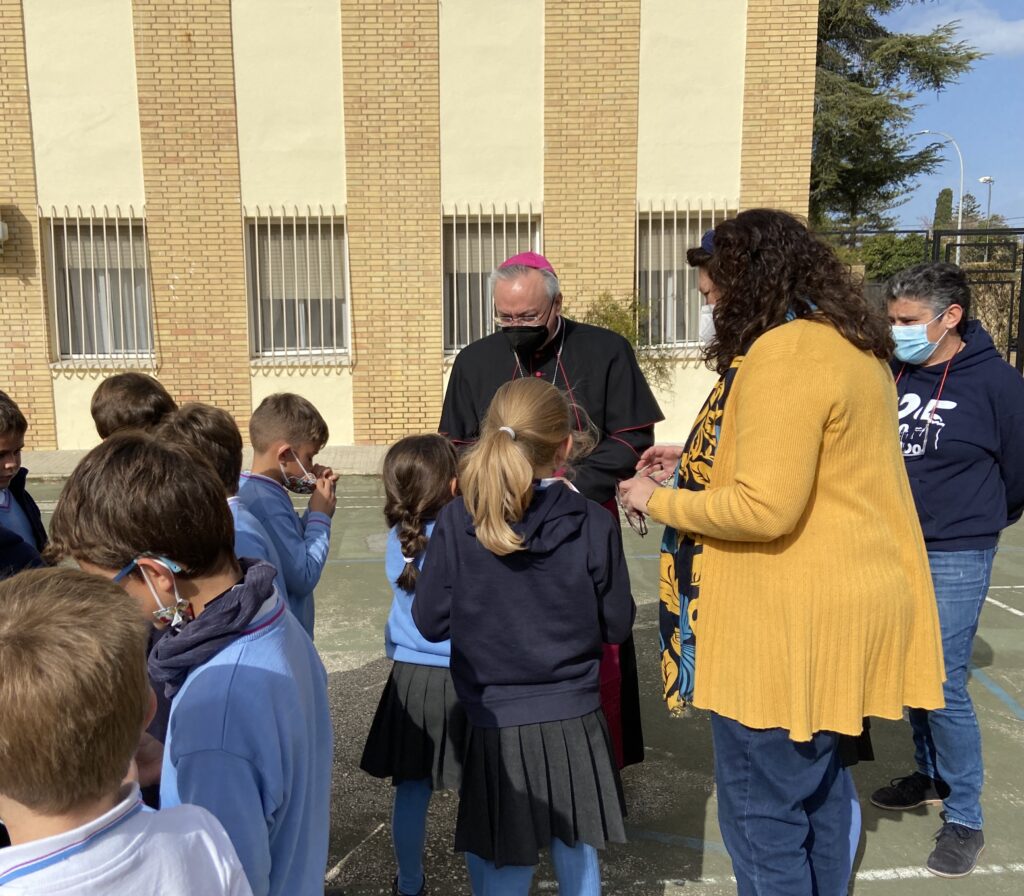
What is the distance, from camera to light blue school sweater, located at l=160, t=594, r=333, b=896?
4.92 ft

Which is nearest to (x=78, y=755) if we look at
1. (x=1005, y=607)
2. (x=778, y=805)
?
(x=778, y=805)

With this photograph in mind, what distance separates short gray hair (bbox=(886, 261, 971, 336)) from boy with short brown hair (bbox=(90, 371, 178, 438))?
2.76 metres

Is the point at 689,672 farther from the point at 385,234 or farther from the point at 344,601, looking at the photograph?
the point at 385,234

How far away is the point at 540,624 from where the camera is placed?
7.79 feet

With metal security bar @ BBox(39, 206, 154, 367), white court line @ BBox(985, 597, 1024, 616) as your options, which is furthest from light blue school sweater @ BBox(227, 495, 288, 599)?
metal security bar @ BBox(39, 206, 154, 367)

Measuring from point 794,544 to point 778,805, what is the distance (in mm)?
686

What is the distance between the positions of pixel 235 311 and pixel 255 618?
10841 millimetres

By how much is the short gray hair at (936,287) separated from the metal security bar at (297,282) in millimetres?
9463

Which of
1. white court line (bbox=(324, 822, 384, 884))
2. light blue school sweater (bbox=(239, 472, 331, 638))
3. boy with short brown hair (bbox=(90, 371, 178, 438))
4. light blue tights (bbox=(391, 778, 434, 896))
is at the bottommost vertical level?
white court line (bbox=(324, 822, 384, 884))

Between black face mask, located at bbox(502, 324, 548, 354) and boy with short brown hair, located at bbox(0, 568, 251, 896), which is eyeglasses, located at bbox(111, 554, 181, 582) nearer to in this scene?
boy with short brown hair, located at bbox(0, 568, 251, 896)

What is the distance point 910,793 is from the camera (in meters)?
3.53

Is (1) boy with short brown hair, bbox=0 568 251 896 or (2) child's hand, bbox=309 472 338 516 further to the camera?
(2) child's hand, bbox=309 472 338 516

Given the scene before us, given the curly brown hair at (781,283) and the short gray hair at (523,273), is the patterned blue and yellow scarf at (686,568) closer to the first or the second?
the curly brown hair at (781,283)

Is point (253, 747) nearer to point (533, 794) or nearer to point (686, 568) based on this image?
point (533, 794)
